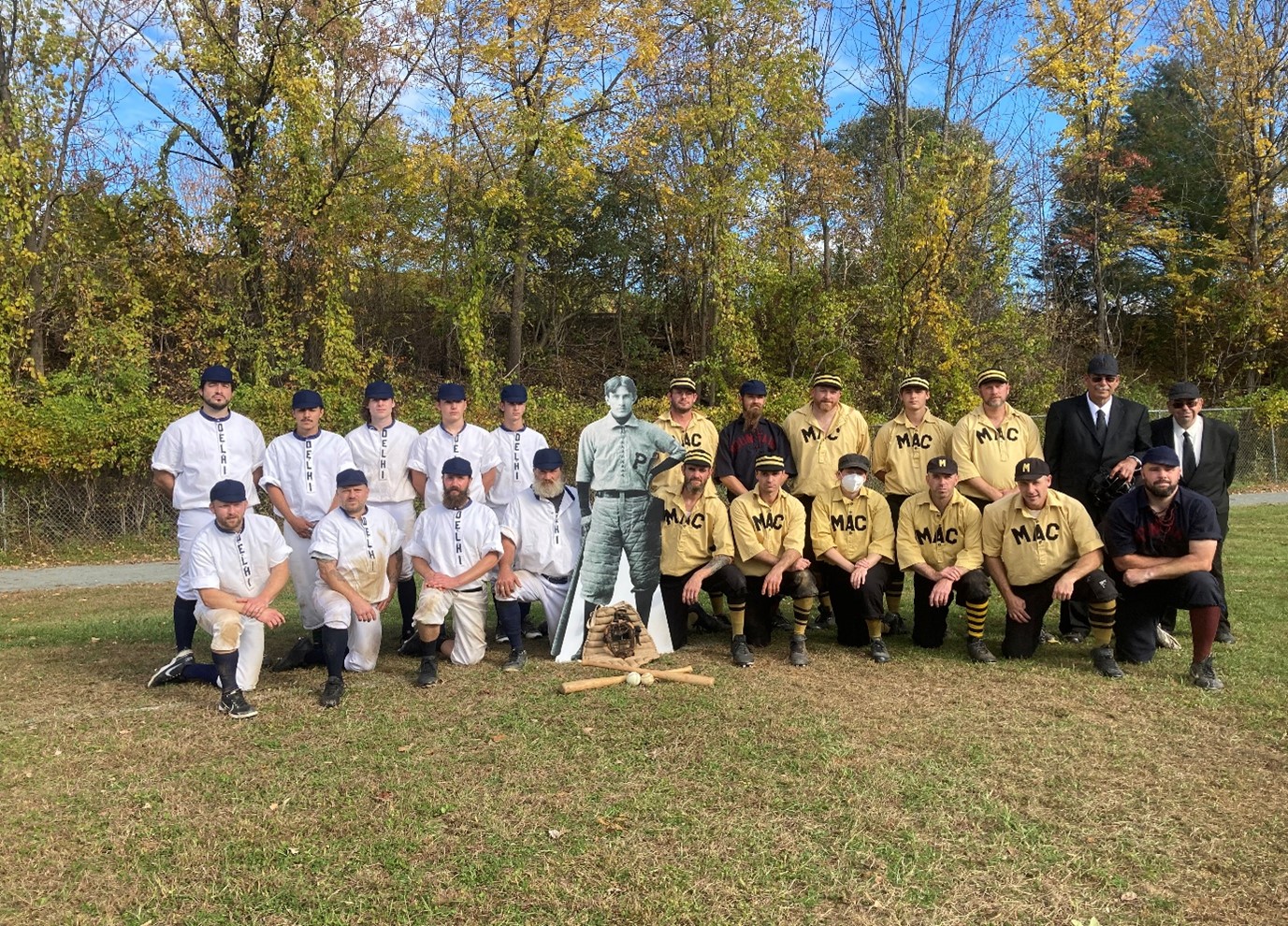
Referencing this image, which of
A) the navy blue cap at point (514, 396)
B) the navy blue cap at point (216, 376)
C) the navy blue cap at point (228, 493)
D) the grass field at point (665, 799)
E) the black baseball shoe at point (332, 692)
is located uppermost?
the navy blue cap at point (216, 376)

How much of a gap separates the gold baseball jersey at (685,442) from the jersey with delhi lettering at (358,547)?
81.2 inches

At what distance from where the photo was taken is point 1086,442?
686cm

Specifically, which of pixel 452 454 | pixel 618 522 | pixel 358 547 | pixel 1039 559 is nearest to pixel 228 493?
pixel 358 547

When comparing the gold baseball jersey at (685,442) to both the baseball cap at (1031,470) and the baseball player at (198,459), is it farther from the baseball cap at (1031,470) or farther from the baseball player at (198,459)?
the baseball player at (198,459)

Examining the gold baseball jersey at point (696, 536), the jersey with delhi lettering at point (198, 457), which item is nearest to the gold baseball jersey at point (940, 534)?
the gold baseball jersey at point (696, 536)

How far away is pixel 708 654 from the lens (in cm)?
655

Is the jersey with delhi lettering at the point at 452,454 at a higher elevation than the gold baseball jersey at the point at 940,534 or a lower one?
higher

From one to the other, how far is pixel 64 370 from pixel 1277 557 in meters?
17.2

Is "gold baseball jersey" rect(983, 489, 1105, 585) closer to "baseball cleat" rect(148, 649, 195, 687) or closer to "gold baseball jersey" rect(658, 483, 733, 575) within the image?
"gold baseball jersey" rect(658, 483, 733, 575)

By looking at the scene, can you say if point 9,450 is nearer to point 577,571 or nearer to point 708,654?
point 577,571

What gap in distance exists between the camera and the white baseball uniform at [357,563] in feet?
19.5

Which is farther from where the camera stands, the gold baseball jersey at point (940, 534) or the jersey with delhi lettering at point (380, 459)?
the jersey with delhi lettering at point (380, 459)

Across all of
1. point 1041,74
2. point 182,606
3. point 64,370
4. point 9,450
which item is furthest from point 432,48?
point 182,606

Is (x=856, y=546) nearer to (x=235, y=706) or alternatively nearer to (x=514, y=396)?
(x=514, y=396)
